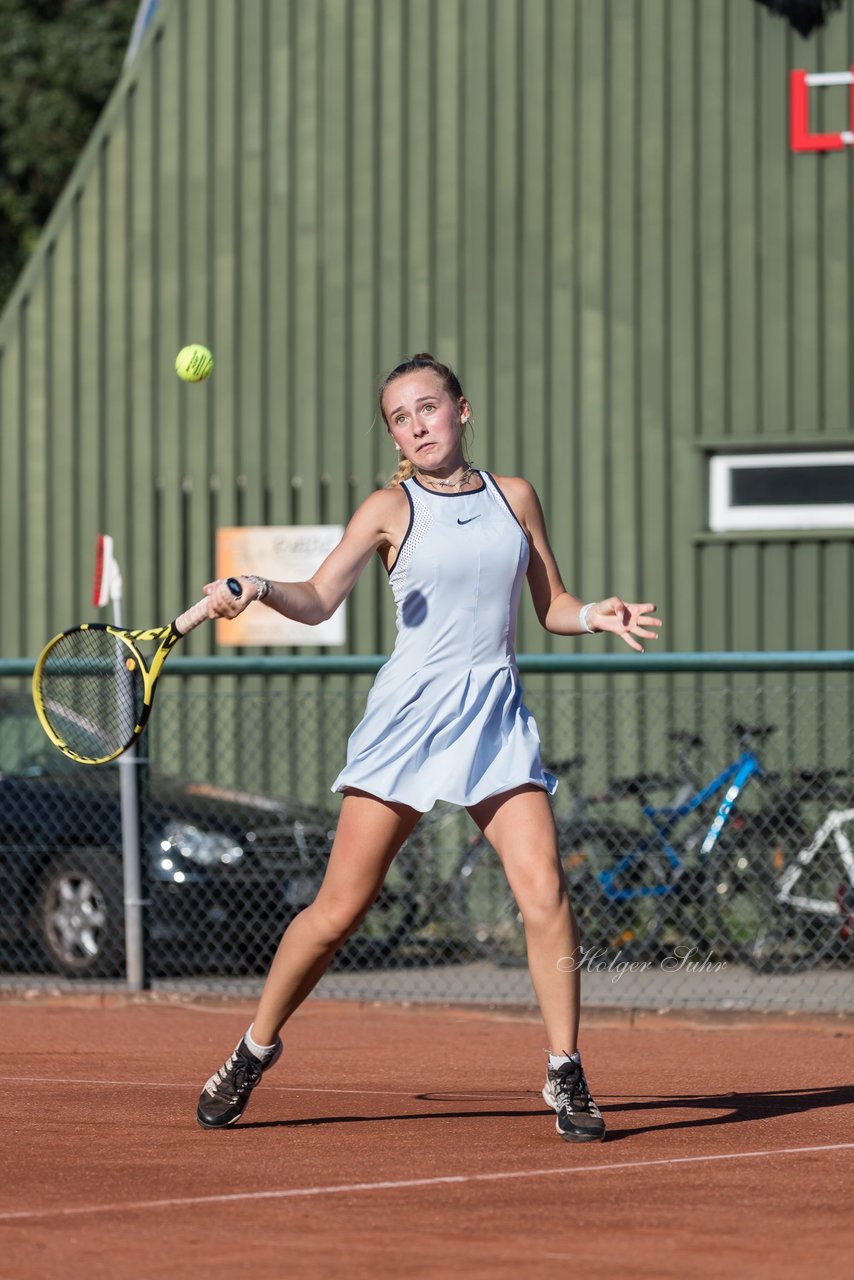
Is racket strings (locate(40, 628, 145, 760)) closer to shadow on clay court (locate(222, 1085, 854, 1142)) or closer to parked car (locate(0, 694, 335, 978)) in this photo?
parked car (locate(0, 694, 335, 978))

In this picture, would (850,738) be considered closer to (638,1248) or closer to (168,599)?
(168,599)

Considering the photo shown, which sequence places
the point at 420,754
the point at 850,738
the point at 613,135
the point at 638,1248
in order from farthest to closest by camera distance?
the point at 613,135 < the point at 850,738 < the point at 420,754 < the point at 638,1248

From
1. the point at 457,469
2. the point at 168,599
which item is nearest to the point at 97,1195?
the point at 457,469

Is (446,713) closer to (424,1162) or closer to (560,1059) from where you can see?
(560,1059)

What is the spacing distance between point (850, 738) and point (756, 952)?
8.61ft

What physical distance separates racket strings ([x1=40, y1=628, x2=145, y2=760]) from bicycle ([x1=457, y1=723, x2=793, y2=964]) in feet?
6.91

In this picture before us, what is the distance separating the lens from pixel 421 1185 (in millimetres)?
5680

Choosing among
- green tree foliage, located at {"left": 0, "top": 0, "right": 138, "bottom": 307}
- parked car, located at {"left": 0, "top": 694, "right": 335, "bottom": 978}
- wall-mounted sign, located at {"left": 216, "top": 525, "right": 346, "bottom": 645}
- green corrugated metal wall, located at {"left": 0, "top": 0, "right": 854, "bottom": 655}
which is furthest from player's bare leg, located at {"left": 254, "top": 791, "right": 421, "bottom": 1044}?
green tree foliage, located at {"left": 0, "top": 0, "right": 138, "bottom": 307}

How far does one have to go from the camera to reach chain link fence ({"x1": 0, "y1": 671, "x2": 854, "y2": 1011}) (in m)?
10.6

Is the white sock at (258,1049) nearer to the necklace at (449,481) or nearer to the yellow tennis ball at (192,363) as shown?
the necklace at (449,481)

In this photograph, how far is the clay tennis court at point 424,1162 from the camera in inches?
193

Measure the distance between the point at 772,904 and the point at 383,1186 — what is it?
533 centimetres

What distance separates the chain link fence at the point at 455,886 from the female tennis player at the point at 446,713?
400 cm

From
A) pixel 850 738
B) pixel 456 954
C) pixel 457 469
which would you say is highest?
pixel 457 469
